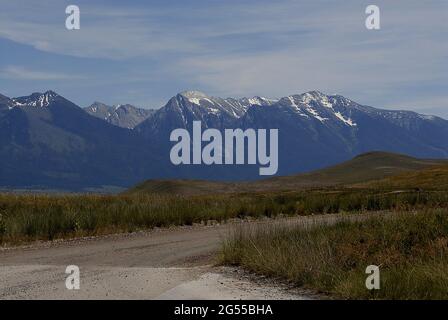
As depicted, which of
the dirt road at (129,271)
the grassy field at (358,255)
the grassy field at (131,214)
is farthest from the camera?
the grassy field at (131,214)

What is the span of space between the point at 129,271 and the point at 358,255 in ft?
17.1

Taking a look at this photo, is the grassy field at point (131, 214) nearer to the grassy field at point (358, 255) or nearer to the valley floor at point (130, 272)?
the valley floor at point (130, 272)

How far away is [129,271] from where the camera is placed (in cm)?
1581

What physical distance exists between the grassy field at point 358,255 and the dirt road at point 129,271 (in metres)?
0.73

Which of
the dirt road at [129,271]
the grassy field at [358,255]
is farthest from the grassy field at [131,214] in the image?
the grassy field at [358,255]

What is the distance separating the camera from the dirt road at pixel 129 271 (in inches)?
504

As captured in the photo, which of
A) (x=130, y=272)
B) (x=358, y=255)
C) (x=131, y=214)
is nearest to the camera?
(x=130, y=272)

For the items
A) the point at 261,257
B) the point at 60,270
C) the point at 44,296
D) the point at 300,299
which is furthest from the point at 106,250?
the point at 300,299

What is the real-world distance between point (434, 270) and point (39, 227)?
17.3 meters

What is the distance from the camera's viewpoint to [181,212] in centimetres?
3231

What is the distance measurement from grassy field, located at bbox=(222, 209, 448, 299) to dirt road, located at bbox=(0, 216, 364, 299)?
73 centimetres

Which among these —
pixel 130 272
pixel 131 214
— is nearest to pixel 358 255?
pixel 130 272

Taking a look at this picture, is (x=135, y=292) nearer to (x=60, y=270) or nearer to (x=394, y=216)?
(x=60, y=270)

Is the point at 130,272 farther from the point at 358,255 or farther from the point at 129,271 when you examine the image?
the point at 358,255
